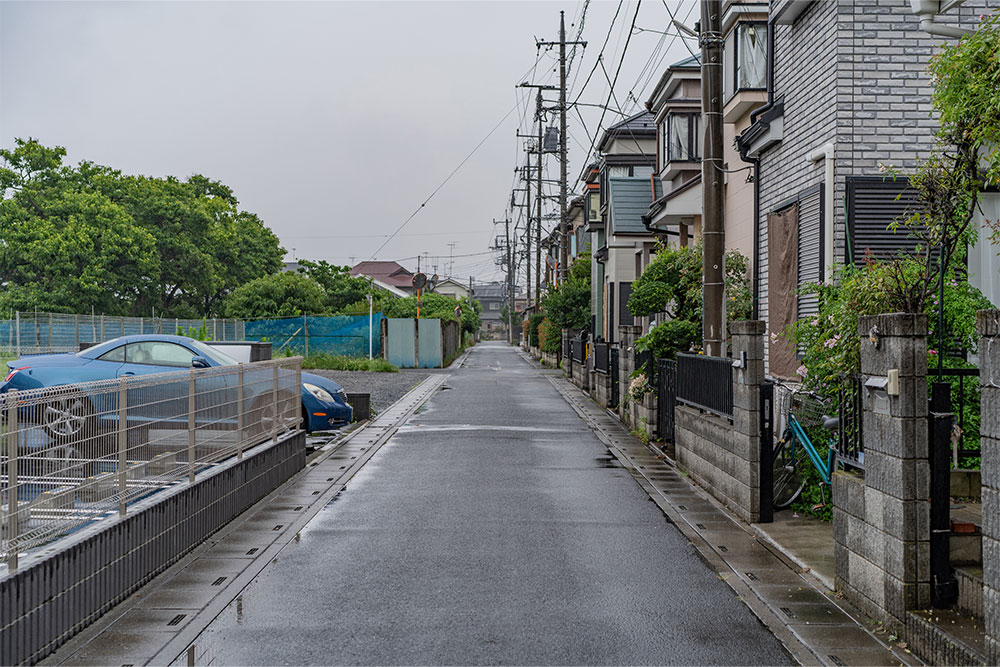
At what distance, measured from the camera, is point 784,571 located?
6973 mm

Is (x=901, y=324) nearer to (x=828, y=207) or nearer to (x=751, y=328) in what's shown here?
(x=751, y=328)

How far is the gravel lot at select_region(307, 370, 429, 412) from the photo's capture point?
23.8m

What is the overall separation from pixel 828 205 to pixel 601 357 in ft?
44.0

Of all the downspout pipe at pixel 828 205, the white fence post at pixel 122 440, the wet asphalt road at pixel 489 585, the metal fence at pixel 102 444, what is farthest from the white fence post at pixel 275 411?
the downspout pipe at pixel 828 205

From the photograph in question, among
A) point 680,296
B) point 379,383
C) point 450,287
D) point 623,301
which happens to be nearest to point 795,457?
point 680,296

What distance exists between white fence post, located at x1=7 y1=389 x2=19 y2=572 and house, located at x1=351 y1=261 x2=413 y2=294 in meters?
123

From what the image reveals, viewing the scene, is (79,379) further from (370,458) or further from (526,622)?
(526,622)

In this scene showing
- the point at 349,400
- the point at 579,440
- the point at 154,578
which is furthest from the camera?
the point at 349,400

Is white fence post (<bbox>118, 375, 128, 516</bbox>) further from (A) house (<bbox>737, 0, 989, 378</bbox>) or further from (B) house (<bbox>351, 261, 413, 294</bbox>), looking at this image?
(B) house (<bbox>351, 261, 413, 294</bbox>)

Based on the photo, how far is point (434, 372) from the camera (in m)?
37.3

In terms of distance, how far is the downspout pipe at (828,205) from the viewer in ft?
35.4

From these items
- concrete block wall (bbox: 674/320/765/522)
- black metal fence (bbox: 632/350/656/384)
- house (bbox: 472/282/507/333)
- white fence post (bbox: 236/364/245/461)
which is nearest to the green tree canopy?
black metal fence (bbox: 632/350/656/384)

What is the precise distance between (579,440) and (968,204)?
8.63m

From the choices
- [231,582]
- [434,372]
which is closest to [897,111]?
[231,582]
